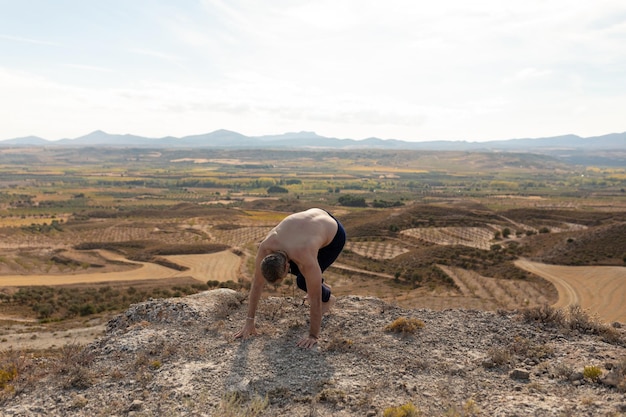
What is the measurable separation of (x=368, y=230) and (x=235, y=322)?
50.2 meters

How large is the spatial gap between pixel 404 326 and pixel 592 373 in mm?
2971

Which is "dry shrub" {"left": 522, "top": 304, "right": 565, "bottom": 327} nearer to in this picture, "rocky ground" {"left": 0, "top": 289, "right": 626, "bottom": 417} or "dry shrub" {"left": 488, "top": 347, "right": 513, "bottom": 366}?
"rocky ground" {"left": 0, "top": 289, "right": 626, "bottom": 417}

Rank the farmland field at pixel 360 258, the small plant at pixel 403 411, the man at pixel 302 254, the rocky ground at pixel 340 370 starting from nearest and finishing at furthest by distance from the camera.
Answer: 1. the small plant at pixel 403 411
2. the rocky ground at pixel 340 370
3. the man at pixel 302 254
4. the farmland field at pixel 360 258

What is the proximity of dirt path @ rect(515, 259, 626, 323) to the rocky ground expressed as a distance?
61.6 ft

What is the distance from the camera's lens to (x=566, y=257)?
36.0 m

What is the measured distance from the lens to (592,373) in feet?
17.8

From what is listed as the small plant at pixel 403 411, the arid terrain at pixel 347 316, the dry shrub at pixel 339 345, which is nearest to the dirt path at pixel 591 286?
the arid terrain at pixel 347 316

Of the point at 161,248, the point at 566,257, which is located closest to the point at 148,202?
the point at 161,248

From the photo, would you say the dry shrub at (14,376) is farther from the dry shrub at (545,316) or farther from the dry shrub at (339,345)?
the dry shrub at (545,316)

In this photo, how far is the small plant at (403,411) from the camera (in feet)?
16.3

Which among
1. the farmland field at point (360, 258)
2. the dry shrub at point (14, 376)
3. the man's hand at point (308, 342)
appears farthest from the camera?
the farmland field at point (360, 258)

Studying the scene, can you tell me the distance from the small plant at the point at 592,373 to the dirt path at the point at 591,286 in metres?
19.6

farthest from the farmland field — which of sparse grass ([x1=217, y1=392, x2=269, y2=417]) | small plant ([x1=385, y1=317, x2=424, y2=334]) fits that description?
sparse grass ([x1=217, y1=392, x2=269, y2=417])

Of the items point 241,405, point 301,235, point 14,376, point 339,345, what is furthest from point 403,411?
point 14,376
